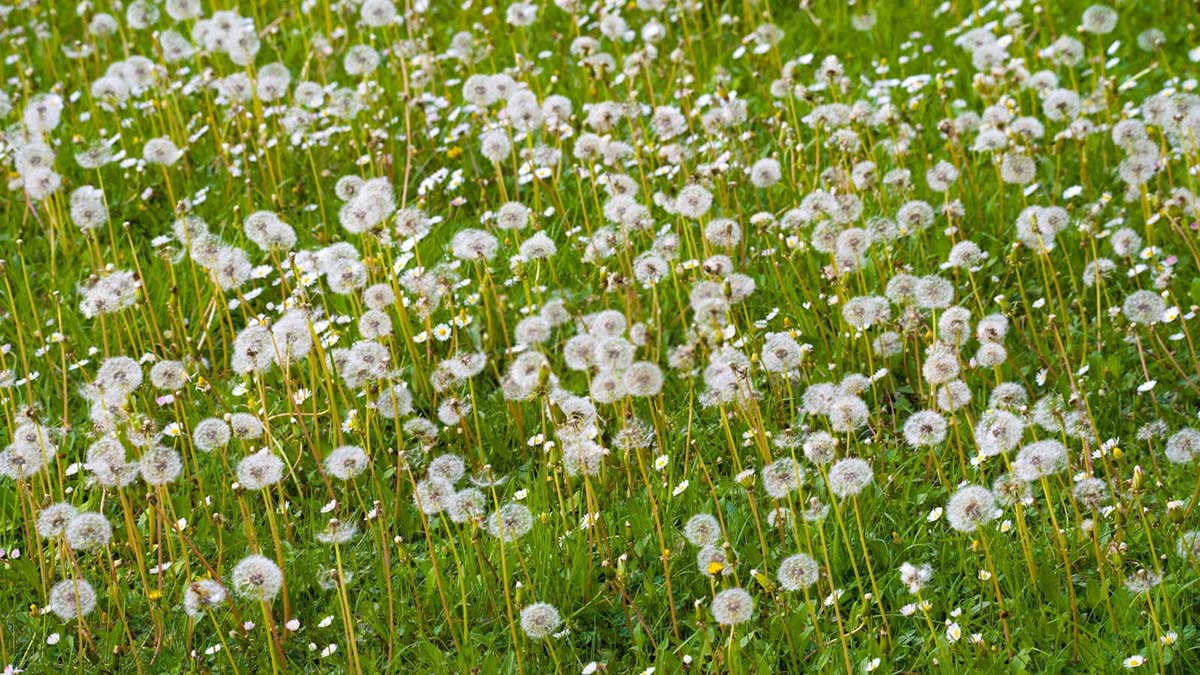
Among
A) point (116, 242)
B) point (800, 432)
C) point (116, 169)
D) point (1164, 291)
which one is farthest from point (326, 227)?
point (1164, 291)

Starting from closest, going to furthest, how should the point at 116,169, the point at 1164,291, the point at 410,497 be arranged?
the point at 410,497
the point at 1164,291
the point at 116,169

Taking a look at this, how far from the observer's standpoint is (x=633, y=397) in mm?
3531

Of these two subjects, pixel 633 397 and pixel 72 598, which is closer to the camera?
pixel 72 598

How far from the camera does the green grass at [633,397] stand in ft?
9.24

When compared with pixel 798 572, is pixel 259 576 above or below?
above

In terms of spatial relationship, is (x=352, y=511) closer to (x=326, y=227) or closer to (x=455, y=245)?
(x=455, y=245)

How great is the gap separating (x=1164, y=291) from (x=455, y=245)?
1.73m

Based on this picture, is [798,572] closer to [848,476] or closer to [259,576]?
[848,476]

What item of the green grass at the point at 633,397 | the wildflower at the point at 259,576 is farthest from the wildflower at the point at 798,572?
the wildflower at the point at 259,576

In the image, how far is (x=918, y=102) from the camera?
4.79m

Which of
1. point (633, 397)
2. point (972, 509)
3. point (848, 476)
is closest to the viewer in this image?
point (972, 509)

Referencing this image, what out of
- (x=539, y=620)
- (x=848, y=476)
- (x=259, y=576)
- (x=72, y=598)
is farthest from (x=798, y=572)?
(x=72, y=598)

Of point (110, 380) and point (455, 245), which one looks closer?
point (110, 380)

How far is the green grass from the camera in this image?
9.24 ft
